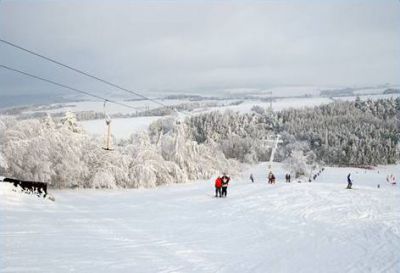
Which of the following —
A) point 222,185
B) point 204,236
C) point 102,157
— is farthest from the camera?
point 102,157

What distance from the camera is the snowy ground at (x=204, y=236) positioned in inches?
Answer: 339

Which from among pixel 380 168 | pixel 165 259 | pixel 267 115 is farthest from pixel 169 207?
pixel 267 115

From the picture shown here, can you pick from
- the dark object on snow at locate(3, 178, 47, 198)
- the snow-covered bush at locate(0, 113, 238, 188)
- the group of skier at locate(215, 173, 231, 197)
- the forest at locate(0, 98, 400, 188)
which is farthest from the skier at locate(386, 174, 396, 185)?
the dark object on snow at locate(3, 178, 47, 198)

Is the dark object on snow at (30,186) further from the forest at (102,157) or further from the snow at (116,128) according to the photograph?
the snow at (116,128)

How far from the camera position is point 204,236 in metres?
11.9

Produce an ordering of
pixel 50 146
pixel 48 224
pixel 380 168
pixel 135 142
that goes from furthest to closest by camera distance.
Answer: pixel 380 168, pixel 135 142, pixel 50 146, pixel 48 224

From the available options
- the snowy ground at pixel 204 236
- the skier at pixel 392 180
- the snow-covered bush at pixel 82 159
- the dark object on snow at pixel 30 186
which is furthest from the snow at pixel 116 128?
the skier at pixel 392 180

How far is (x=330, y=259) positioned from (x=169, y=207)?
9.41 m

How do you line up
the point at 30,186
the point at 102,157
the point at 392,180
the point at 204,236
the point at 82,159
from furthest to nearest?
the point at 392,180
the point at 102,157
the point at 82,159
the point at 30,186
the point at 204,236

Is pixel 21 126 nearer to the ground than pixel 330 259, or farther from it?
farther from it

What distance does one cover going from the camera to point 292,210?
1669 centimetres

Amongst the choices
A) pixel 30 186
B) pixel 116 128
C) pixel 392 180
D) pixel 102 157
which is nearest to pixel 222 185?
pixel 30 186

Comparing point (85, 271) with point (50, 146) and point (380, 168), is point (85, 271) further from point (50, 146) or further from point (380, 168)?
point (380, 168)

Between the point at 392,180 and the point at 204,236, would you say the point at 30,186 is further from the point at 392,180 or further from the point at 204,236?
the point at 392,180
